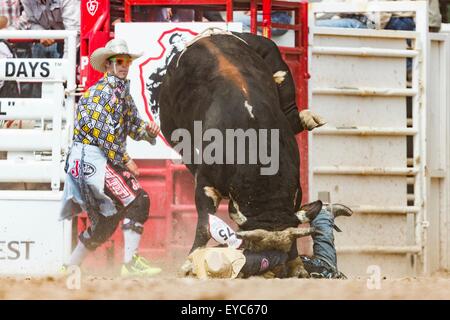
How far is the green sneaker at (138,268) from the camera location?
973cm

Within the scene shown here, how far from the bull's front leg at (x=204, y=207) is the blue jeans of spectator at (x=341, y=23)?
241cm

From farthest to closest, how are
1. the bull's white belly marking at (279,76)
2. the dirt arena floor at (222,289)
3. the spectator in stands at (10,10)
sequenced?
the spectator in stands at (10,10), the bull's white belly marking at (279,76), the dirt arena floor at (222,289)

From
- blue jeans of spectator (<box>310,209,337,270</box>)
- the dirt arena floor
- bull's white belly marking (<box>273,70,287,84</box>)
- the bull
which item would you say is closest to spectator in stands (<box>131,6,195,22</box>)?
the bull

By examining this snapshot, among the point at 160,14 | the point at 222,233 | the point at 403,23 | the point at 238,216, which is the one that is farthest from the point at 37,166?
the point at 403,23

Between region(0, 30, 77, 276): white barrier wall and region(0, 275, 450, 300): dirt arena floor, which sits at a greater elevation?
region(0, 30, 77, 276): white barrier wall

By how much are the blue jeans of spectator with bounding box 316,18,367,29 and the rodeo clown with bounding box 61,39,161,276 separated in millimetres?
2098

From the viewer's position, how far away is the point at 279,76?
32.7 ft

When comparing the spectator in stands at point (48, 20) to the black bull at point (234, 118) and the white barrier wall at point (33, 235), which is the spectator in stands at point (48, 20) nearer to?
the white barrier wall at point (33, 235)

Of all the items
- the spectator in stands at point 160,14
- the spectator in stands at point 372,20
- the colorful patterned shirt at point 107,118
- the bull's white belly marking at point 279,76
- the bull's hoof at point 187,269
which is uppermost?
the spectator in stands at point 372,20

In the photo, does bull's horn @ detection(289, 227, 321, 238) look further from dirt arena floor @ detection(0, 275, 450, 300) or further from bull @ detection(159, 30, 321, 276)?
dirt arena floor @ detection(0, 275, 450, 300)

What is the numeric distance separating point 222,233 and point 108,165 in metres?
1.08

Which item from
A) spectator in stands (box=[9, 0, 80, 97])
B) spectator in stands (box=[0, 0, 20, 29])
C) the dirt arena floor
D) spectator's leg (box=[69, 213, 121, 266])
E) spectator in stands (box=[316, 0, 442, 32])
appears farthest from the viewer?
spectator in stands (box=[0, 0, 20, 29])

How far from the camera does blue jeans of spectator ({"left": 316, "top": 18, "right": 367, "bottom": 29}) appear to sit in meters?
11.2

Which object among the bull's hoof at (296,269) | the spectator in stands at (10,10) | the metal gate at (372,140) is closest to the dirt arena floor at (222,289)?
the bull's hoof at (296,269)
